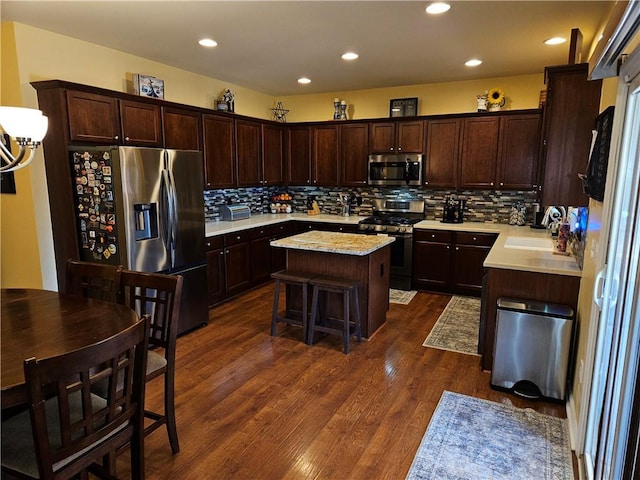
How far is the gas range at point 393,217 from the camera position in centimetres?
522

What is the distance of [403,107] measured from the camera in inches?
212

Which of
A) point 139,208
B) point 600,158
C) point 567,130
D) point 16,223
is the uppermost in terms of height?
point 567,130

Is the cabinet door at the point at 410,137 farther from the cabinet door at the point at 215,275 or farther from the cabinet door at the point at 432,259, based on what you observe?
the cabinet door at the point at 215,275

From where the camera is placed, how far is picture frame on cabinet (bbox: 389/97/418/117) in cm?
532

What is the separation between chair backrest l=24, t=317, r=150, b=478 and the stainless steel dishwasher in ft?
7.51

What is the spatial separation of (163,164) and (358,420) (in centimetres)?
259

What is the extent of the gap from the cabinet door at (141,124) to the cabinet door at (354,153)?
2625 mm

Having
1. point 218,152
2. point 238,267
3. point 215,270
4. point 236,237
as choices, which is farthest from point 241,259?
point 218,152

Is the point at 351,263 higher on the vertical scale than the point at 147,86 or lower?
lower

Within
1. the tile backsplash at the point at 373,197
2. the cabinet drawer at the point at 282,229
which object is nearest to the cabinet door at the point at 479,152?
the tile backsplash at the point at 373,197

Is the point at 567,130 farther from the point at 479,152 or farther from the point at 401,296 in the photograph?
the point at 401,296

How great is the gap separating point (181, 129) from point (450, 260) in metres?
3.48

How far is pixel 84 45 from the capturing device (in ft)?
11.9

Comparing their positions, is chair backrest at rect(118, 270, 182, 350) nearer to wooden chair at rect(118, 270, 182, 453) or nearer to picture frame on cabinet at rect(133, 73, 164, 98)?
wooden chair at rect(118, 270, 182, 453)
